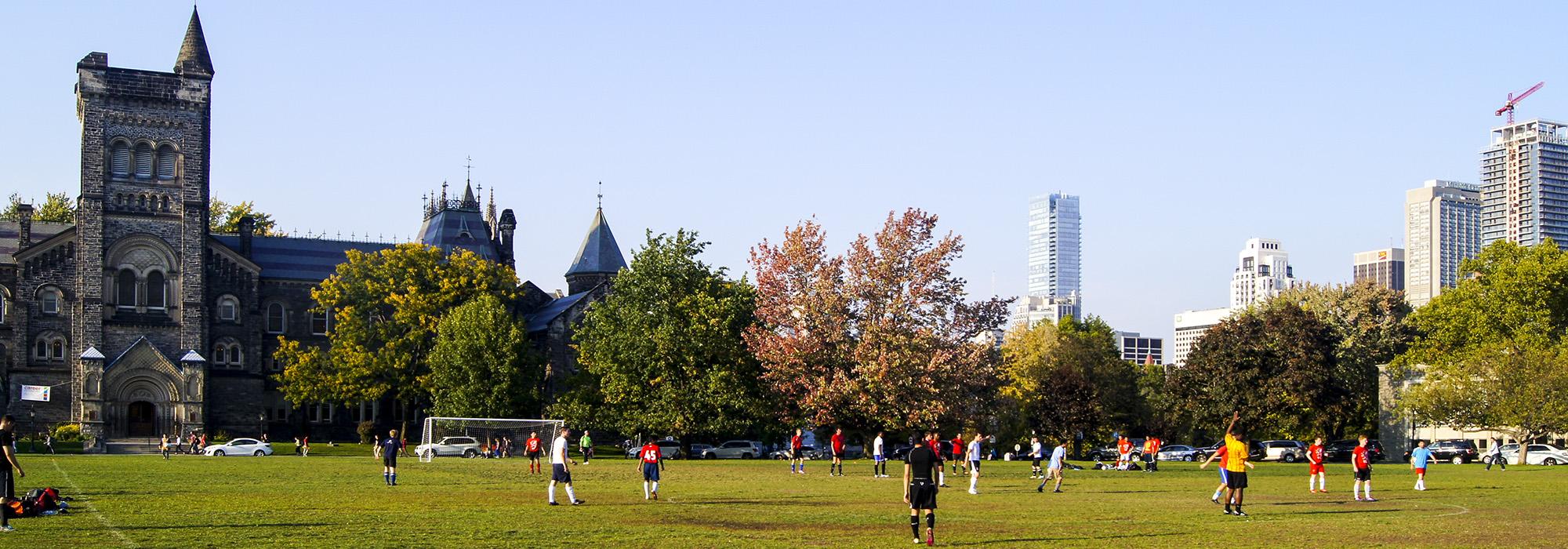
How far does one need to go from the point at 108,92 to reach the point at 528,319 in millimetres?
28647

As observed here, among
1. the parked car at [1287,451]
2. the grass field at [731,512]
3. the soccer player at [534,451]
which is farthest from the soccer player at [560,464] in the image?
the parked car at [1287,451]

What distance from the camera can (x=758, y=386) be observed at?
229 feet

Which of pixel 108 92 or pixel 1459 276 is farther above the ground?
pixel 108 92

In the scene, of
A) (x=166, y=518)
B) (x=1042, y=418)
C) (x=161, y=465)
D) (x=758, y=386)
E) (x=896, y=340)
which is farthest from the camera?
(x=1042, y=418)

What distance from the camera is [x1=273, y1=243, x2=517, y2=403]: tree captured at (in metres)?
85.8

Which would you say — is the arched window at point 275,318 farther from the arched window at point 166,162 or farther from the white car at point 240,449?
the white car at point 240,449

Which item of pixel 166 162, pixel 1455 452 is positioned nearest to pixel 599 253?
pixel 166 162

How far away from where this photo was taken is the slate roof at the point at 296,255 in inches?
3821

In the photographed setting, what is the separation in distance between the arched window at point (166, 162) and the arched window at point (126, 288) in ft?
19.3

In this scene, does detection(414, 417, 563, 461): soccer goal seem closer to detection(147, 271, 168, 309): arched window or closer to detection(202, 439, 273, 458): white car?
detection(202, 439, 273, 458): white car

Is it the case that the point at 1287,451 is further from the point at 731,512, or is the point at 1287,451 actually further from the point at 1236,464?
the point at 731,512

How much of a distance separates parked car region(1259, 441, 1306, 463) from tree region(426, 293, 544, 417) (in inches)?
1544

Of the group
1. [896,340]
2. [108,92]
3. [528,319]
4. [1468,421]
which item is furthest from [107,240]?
[1468,421]

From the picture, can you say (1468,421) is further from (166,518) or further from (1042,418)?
(166,518)
